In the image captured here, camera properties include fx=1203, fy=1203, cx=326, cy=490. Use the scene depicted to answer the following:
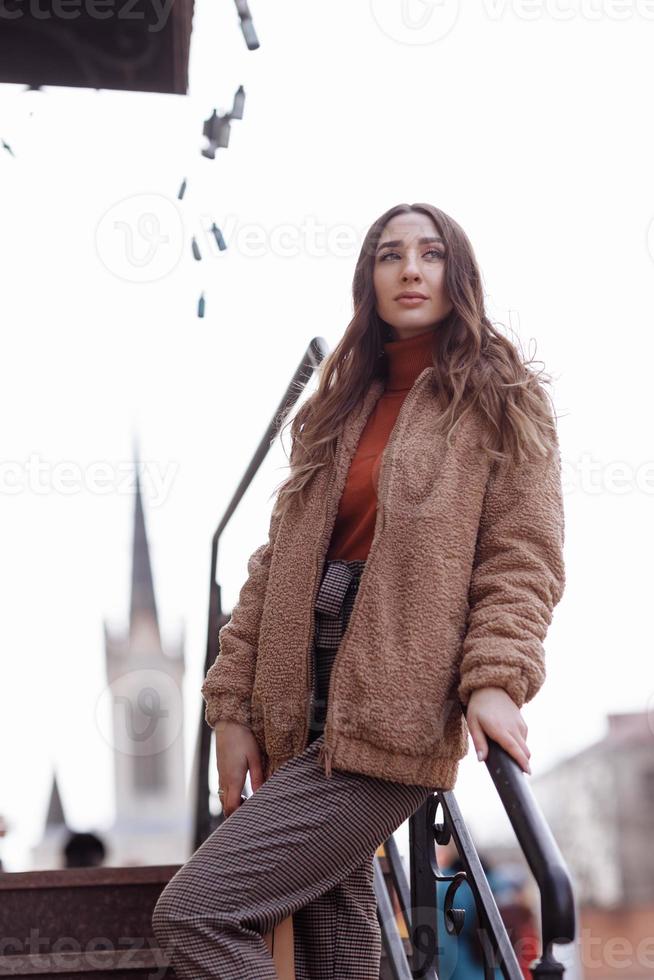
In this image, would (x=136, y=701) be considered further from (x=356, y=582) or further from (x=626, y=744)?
(x=626, y=744)

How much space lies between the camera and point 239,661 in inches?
80.7

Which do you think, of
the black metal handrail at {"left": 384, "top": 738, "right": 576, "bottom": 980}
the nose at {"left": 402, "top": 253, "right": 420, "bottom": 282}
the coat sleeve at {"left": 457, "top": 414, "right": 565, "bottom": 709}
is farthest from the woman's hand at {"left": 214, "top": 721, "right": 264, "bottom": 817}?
the nose at {"left": 402, "top": 253, "right": 420, "bottom": 282}

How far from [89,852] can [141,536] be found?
153 ft

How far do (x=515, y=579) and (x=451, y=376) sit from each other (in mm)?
419

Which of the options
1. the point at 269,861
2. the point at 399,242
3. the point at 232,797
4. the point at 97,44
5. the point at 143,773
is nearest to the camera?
the point at 269,861

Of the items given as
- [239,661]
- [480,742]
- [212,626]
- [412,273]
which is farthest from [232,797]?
[212,626]

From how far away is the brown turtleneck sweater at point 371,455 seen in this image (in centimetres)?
200

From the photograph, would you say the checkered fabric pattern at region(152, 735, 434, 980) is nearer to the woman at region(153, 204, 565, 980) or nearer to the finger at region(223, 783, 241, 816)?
the woman at region(153, 204, 565, 980)

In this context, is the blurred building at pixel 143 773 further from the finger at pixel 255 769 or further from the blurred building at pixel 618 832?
the finger at pixel 255 769

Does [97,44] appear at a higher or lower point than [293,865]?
higher

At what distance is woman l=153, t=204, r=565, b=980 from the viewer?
168cm

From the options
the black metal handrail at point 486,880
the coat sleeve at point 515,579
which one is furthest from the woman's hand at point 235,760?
the coat sleeve at point 515,579

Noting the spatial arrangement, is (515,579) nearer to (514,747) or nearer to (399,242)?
(514,747)

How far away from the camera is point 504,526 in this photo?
5.97 feet
